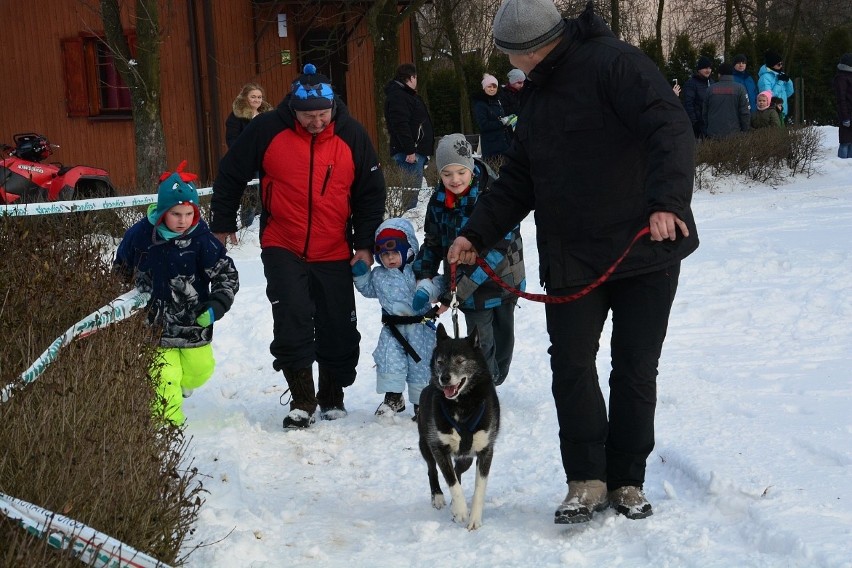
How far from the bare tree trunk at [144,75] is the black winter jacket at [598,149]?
11.7 metres

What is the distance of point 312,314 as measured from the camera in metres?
6.80

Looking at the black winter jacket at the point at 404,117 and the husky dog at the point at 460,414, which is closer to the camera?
the husky dog at the point at 460,414

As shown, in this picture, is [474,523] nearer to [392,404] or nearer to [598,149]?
[598,149]

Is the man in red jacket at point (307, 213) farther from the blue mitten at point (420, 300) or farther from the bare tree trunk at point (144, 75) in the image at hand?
the bare tree trunk at point (144, 75)

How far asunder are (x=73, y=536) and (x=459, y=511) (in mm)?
2321

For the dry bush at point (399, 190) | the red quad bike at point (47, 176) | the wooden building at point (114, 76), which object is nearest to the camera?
the red quad bike at point (47, 176)

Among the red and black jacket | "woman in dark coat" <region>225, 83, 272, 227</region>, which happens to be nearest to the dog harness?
the red and black jacket

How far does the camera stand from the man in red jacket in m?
6.64

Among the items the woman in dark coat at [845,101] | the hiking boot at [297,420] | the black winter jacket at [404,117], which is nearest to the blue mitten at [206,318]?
the hiking boot at [297,420]

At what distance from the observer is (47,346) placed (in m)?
4.61

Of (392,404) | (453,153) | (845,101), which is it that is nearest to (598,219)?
(453,153)

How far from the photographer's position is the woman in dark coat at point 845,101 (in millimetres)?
17281

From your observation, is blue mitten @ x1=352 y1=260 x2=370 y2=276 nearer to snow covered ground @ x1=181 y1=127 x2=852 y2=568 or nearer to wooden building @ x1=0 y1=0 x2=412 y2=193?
snow covered ground @ x1=181 y1=127 x2=852 y2=568

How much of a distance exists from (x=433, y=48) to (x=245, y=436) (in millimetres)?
28117
